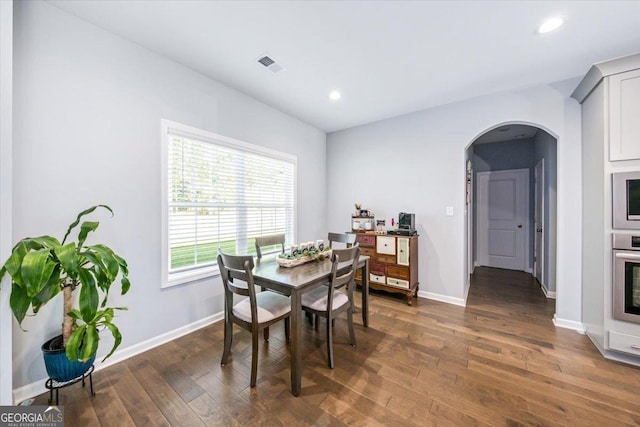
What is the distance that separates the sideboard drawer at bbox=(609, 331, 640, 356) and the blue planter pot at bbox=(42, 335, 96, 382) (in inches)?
161

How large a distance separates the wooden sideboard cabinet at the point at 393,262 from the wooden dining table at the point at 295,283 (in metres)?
1.38

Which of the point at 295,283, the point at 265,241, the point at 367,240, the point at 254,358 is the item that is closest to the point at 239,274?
the point at 295,283

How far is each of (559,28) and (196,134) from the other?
3332 millimetres

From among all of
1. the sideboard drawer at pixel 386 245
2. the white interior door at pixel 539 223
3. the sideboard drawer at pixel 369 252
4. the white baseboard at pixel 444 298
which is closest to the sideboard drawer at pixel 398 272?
the sideboard drawer at pixel 386 245

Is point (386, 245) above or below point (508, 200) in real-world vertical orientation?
below

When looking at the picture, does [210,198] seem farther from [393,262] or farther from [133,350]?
[393,262]

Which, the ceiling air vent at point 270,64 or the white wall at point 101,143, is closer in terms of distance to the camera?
the white wall at point 101,143

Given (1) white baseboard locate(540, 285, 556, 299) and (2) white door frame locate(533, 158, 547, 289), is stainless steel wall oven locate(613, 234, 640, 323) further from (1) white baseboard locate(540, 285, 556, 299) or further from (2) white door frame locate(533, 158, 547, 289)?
(2) white door frame locate(533, 158, 547, 289)

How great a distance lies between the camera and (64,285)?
1580 millimetres

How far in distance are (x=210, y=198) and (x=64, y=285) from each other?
1.44 meters

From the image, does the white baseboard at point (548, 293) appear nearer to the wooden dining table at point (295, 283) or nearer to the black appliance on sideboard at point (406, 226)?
the black appliance on sideboard at point (406, 226)

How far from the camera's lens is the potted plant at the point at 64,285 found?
127 cm

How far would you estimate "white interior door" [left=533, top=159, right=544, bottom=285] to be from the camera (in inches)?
158

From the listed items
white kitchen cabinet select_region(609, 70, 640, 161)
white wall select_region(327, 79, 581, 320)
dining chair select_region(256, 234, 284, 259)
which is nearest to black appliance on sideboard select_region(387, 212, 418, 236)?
white wall select_region(327, 79, 581, 320)
